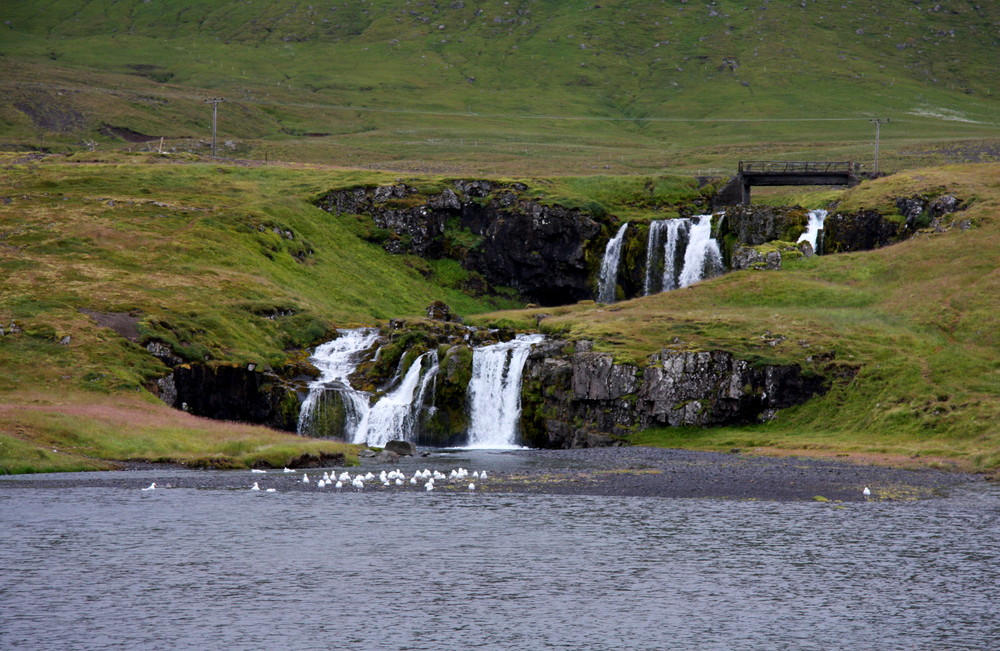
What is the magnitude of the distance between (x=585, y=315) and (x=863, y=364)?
90.8ft

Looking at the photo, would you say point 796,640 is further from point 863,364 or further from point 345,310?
point 345,310

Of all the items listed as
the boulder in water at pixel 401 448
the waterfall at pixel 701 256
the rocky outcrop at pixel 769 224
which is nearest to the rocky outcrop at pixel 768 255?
the rocky outcrop at pixel 769 224

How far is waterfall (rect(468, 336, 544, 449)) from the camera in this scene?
8788 centimetres

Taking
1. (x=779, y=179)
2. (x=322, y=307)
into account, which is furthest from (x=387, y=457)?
(x=779, y=179)

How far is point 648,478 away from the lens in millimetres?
59812

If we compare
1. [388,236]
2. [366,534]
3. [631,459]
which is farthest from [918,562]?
[388,236]

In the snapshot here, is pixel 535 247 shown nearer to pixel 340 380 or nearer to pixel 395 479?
pixel 340 380

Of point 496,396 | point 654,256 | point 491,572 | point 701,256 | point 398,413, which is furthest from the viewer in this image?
point 654,256

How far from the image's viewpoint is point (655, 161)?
651ft

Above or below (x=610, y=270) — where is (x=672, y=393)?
below

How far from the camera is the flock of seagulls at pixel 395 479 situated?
57625 mm

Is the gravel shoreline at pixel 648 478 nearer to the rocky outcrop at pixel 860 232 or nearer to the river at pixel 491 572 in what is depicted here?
the river at pixel 491 572

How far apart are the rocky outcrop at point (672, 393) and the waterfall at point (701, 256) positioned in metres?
37.7

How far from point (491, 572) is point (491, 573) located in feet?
0.51
